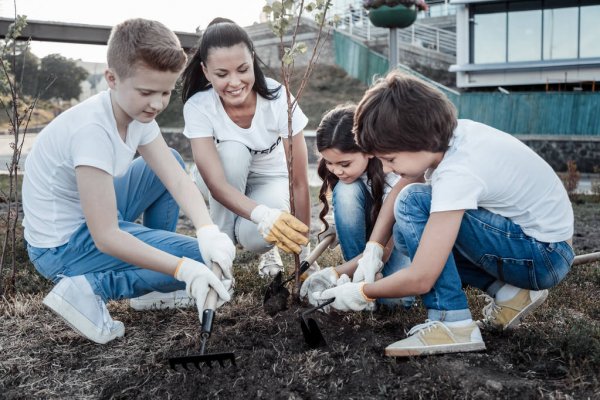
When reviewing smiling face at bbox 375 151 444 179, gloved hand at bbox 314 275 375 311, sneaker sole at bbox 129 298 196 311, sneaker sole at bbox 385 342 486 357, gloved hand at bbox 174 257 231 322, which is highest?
smiling face at bbox 375 151 444 179

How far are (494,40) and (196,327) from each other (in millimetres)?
17775

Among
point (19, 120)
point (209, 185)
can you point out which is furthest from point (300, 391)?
point (19, 120)

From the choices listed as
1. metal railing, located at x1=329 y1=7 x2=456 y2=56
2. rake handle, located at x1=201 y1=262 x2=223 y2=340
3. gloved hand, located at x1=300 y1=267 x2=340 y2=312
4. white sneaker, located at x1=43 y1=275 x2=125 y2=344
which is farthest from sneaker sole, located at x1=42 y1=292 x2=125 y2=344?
metal railing, located at x1=329 y1=7 x2=456 y2=56

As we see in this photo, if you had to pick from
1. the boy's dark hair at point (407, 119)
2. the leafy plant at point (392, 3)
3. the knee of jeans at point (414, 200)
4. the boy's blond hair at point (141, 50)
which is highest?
the leafy plant at point (392, 3)

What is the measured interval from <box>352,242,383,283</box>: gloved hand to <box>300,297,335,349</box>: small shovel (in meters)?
0.29

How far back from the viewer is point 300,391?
6.68ft

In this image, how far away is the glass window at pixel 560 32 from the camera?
57.3ft

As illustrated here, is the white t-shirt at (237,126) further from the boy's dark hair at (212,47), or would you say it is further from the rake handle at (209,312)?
the rake handle at (209,312)

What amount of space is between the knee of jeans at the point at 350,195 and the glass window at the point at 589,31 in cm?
1694

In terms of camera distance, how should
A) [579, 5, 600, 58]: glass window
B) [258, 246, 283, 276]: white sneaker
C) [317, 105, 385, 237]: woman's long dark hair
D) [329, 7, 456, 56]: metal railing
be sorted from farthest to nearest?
1. [329, 7, 456, 56]: metal railing
2. [579, 5, 600, 58]: glass window
3. [258, 246, 283, 276]: white sneaker
4. [317, 105, 385, 237]: woman's long dark hair

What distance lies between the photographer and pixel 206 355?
203cm

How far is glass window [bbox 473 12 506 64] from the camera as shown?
1817 cm

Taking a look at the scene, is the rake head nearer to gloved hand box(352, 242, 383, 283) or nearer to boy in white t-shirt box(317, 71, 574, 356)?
boy in white t-shirt box(317, 71, 574, 356)

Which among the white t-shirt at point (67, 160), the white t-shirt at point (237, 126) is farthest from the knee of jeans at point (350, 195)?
the white t-shirt at point (67, 160)
